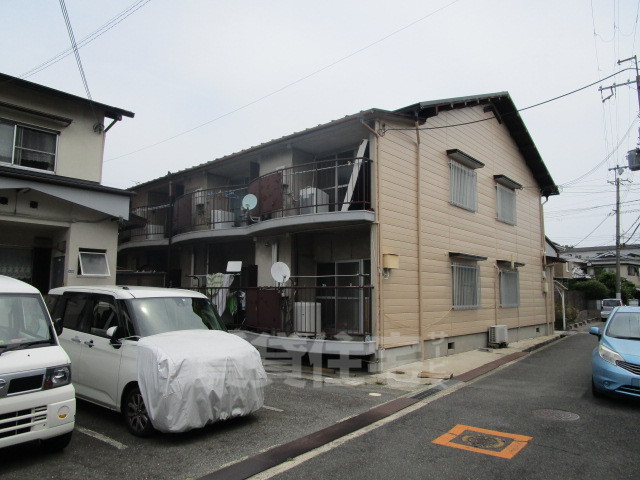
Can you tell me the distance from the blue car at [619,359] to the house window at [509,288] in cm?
741

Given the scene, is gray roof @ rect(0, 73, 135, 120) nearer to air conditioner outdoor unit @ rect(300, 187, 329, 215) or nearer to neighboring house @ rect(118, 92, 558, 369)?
neighboring house @ rect(118, 92, 558, 369)

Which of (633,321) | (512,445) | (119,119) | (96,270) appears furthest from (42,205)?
(633,321)

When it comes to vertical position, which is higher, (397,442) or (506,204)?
(506,204)

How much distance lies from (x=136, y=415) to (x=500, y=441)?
4.33m

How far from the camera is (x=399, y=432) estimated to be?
17.8ft

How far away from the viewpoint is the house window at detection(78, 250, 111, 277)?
9.91 meters

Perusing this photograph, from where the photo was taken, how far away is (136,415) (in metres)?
5.01

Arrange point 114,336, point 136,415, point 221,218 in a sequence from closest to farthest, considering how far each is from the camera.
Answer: point 136,415 → point 114,336 → point 221,218

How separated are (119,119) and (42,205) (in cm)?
310

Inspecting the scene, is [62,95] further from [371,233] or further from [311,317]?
[371,233]

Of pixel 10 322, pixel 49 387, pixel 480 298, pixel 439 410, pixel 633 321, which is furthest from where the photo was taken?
pixel 480 298

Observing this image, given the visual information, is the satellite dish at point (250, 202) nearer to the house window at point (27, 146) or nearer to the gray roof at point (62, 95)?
the gray roof at point (62, 95)

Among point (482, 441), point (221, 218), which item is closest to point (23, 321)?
point (482, 441)

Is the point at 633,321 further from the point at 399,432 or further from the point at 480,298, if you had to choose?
the point at 480,298
